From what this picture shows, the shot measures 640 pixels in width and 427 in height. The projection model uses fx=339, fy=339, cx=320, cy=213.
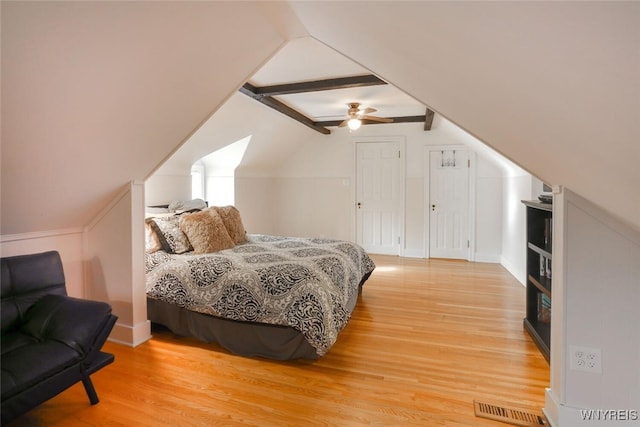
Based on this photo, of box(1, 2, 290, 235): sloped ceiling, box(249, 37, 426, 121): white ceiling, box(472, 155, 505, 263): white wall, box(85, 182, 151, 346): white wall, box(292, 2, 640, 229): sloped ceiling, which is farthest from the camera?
box(472, 155, 505, 263): white wall

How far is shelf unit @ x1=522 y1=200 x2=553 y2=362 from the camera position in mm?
2787

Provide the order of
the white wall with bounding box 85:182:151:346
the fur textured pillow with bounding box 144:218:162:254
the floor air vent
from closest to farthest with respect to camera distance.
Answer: the floor air vent < the white wall with bounding box 85:182:151:346 < the fur textured pillow with bounding box 144:218:162:254

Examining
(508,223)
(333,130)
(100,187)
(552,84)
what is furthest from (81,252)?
(508,223)

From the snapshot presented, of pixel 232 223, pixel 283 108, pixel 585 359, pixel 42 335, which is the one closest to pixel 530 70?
pixel 585 359

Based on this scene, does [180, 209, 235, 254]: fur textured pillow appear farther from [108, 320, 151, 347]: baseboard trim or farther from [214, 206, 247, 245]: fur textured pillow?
[108, 320, 151, 347]: baseboard trim

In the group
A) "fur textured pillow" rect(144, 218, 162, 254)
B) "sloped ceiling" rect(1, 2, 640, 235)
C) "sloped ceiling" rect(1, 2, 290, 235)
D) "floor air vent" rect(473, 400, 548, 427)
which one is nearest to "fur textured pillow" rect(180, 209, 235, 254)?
"fur textured pillow" rect(144, 218, 162, 254)

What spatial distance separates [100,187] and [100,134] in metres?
0.60

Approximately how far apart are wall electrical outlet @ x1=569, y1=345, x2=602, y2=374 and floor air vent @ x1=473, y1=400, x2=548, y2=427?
0.37 meters

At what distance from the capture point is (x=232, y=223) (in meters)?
3.81

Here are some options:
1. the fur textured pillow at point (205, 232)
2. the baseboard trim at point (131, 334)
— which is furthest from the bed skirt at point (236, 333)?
the fur textured pillow at point (205, 232)

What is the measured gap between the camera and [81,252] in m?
2.83

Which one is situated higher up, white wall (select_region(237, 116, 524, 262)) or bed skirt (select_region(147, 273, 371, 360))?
white wall (select_region(237, 116, 524, 262))

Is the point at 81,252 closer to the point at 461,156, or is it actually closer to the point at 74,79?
the point at 74,79

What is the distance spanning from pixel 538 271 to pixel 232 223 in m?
3.07
